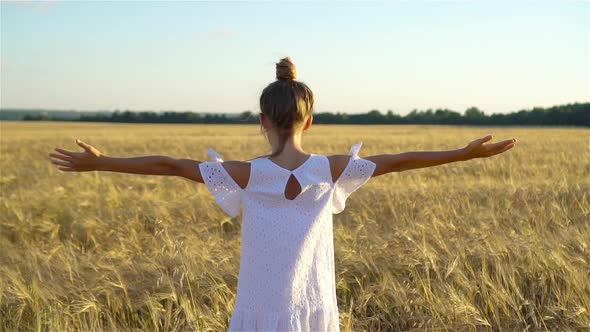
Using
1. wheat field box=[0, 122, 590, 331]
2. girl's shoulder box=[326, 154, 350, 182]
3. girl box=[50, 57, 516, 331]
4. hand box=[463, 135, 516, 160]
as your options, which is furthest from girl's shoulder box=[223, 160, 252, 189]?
wheat field box=[0, 122, 590, 331]

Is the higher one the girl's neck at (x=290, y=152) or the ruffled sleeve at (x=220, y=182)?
the girl's neck at (x=290, y=152)

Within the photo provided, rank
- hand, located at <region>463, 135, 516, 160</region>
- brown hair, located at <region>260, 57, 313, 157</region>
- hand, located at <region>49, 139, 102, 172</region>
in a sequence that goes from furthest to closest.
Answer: hand, located at <region>463, 135, 516, 160</region>
hand, located at <region>49, 139, 102, 172</region>
brown hair, located at <region>260, 57, 313, 157</region>

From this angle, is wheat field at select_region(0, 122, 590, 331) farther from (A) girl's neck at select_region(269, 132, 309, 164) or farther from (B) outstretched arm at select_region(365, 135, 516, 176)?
(A) girl's neck at select_region(269, 132, 309, 164)

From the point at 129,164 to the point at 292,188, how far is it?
59cm

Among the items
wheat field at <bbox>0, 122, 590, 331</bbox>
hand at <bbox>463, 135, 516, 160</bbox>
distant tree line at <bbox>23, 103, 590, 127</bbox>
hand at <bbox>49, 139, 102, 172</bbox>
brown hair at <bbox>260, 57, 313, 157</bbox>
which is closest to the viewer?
brown hair at <bbox>260, 57, 313, 157</bbox>

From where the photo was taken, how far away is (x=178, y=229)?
4.93 metres

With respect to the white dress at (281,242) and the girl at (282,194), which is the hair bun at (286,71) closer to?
the girl at (282,194)

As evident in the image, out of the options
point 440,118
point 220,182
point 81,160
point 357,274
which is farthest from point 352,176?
point 440,118

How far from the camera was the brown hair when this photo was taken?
209 centimetres

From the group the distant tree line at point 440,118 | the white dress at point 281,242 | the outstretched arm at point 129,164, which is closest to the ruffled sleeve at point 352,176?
the white dress at point 281,242

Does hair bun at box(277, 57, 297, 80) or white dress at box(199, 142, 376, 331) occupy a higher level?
hair bun at box(277, 57, 297, 80)

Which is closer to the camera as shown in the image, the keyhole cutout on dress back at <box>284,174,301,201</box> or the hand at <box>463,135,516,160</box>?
the keyhole cutout on dress back at <box>284,174,301,201</box>

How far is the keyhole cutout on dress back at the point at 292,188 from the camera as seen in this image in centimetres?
214

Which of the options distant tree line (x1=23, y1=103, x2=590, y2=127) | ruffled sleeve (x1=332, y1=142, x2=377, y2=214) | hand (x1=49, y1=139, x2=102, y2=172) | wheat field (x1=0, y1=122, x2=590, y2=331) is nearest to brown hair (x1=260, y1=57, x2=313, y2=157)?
ruffled sleeve (x1=332, y1=142, x2=377, y2=214)
